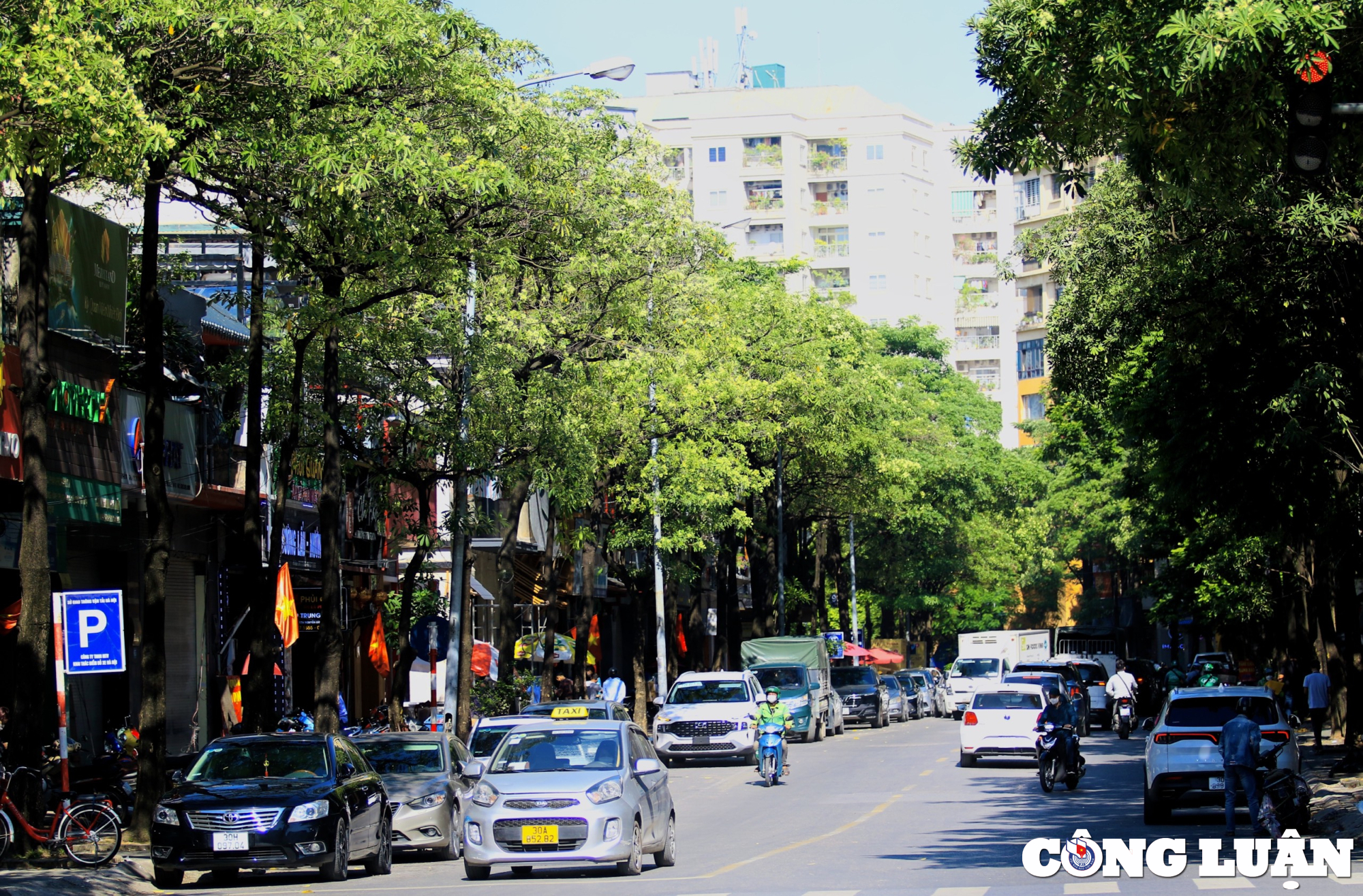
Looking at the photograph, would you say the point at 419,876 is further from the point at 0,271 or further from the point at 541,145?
the point at 541,145

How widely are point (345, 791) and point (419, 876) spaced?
1312mm

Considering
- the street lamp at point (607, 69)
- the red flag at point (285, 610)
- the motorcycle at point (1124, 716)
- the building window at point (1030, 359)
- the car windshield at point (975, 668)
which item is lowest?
the motorcycle at point (1124, 716)

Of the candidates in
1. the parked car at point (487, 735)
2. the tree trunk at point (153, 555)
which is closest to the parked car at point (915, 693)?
the parked car at point (487, 735)

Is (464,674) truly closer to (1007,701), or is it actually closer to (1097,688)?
(1007,701)

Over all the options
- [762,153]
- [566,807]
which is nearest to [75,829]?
[566,807]

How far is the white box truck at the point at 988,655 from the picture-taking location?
52938 millimetres

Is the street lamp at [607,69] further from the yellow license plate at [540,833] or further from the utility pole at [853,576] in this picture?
the utility pole at [853,576]

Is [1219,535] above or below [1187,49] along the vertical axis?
below

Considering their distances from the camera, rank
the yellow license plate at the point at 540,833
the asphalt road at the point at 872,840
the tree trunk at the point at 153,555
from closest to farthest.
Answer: the asphalt road at the point at 872,840 < the yellow license plate at the point at 540,833 < the tree trunk at the point at 153,555

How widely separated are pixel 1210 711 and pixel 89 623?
509 inches

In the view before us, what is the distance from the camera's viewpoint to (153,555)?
62.4ft

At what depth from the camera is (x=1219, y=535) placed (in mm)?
34688

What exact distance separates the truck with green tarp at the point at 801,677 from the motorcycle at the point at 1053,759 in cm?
1620

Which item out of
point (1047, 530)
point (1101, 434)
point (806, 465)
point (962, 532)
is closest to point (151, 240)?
point (1101, 434)
